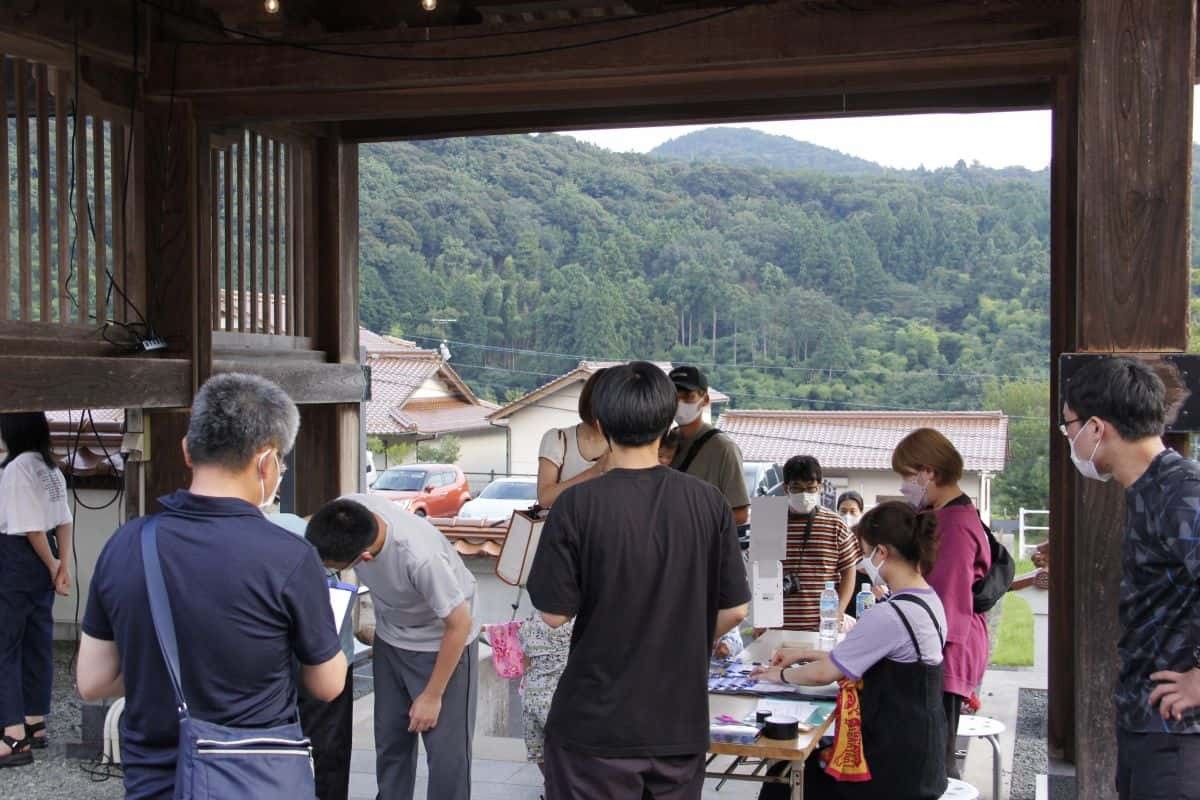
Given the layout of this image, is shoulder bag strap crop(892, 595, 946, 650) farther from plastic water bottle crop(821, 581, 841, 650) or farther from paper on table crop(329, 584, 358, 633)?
paper on table crop(329, 584, 358, 633)

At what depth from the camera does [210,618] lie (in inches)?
96.1

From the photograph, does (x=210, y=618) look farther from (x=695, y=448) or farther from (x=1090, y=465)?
(x=695, y=448)

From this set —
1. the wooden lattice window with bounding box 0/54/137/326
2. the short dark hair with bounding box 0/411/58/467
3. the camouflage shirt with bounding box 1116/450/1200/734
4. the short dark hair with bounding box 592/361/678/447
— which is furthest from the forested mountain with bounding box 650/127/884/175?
the camouflage shirt with bounding box 1116/450/1200/734

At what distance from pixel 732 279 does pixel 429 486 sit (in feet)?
53.5

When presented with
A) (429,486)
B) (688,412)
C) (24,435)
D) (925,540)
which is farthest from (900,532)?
(429,486)

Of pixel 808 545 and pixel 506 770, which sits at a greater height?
pixel 808 545

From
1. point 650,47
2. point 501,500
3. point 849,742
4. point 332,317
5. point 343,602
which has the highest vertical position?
point 650,47

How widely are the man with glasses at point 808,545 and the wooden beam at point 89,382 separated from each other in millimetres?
3069

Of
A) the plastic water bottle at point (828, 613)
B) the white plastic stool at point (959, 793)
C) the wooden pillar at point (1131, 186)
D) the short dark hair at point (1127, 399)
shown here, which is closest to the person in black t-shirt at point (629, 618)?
the short dark hair at point (1127, 399)

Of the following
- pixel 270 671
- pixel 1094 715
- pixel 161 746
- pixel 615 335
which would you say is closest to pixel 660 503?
pixel 270 671

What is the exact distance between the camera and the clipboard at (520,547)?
15.6 ft

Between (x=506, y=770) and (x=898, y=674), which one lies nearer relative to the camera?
(x=898, y=674)

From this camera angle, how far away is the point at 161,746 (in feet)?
8.36

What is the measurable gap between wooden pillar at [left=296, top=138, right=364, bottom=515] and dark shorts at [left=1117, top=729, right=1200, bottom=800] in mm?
5794
